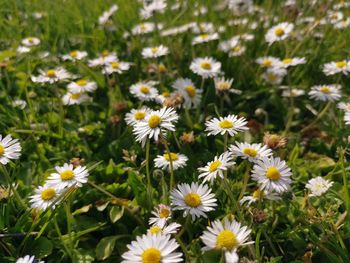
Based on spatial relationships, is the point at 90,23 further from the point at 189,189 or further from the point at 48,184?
the point at 189,189

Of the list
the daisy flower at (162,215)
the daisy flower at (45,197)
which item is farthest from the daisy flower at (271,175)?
the daisy flower at (45,197)

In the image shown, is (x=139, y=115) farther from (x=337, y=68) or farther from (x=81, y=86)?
(x=337, y=68)

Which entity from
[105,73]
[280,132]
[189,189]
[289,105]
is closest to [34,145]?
[105,73]

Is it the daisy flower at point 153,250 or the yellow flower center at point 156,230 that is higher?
the yellow flower center at point 156,230

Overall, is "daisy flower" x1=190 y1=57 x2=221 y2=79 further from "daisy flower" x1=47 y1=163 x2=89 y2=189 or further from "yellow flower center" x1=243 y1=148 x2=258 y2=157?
"daisy flower" x1=47 y1=163 x2=89 y2=189

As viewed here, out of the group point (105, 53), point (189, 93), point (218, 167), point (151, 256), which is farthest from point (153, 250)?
point (105, 53)

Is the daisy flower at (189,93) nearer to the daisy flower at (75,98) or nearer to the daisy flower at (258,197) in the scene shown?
the daisy flower at (75,98)
